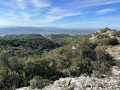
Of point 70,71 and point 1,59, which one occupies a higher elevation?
point 1,59

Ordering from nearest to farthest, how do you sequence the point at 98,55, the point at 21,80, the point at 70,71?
the point at 21,80 < the point at 70,71 < the point at 98,55

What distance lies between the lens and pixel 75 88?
6.97 meters

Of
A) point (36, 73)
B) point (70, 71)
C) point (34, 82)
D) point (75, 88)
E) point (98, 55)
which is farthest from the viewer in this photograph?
point (98, 55)

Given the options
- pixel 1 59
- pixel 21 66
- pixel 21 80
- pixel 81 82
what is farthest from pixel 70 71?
pixel 1 59

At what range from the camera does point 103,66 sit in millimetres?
11797

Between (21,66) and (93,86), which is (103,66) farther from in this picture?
Result: (21,66)

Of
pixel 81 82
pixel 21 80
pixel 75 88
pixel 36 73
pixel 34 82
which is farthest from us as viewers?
pixel 36 73

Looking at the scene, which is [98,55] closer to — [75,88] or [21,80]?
[75,88]

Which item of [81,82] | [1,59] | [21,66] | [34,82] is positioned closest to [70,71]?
[81,82]

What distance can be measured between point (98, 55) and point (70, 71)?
5.60 meters

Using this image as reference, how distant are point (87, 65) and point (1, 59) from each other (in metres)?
11.3

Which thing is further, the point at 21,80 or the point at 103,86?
the point at 21,80

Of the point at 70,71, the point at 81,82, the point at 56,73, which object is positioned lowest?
the point at 56,73

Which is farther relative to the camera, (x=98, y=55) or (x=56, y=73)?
(x=98, y=55)
